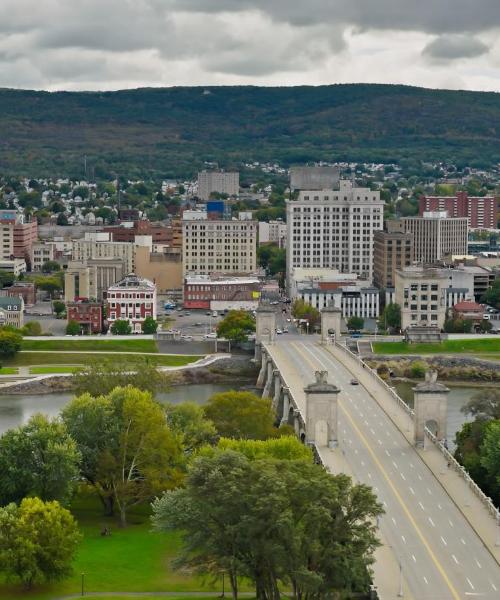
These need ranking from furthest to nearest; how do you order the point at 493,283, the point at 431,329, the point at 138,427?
1. the point at 493,283
2. the point at 431,329
3. the point at 138,427

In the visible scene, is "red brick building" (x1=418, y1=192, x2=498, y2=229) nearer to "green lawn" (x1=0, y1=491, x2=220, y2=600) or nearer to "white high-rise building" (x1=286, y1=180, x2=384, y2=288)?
"white high-rise building" (x1=286, y1=180, x2=384, y2=288)

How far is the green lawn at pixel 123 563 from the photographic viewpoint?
135 ft

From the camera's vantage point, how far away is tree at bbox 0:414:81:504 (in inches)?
1838

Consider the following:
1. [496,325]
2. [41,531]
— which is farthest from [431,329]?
[41,531]

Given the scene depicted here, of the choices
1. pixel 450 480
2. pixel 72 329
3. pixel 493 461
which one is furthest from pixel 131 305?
pixel 493 461

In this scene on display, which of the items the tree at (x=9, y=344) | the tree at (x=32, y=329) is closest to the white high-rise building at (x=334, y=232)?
the tree at (x=32, y=329)

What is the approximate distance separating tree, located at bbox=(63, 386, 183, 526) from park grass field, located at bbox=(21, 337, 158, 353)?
40.8m

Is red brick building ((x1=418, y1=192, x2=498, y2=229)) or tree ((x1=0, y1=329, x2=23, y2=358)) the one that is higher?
red brick building ((x1=418, y1=192, x2=498, y2=229))

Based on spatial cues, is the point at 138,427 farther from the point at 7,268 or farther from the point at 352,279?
the point at 7,268

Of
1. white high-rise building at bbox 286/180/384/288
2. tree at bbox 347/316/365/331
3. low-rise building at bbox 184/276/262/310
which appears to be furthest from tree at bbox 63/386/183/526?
white high-rise building at bbox 286/180/384/288

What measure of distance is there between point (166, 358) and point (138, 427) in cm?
4040

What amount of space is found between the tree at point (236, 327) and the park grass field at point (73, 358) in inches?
138

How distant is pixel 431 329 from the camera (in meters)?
98.1

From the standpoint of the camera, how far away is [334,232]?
124625 mm
